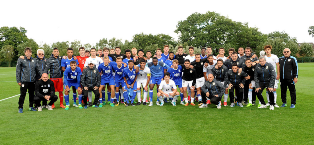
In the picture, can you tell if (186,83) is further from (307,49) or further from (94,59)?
(307,49)

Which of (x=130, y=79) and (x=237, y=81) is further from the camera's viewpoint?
(x=130, y=79)

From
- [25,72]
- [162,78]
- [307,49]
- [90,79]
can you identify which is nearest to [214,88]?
[162,78]

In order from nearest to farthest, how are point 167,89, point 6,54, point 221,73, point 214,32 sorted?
point 221,73 < point 167,89 < point 214,32 < point 6,54

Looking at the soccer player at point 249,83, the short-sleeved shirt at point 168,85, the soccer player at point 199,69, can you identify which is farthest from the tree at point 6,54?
the soccer player at point 249,83

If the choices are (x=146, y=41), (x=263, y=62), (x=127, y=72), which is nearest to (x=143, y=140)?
(x=127, y=72)

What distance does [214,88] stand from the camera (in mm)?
7500

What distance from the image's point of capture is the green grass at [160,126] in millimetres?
4348

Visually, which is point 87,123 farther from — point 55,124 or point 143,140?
point 143,140

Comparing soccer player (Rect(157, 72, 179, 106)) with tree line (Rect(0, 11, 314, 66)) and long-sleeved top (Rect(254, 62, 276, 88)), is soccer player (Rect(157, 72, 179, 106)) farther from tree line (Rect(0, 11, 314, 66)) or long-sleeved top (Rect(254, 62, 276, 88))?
tree line (Rect(0, 11, 314, 66))

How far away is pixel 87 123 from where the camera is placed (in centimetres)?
554

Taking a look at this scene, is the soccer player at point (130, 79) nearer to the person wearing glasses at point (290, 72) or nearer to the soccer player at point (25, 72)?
the soccer player at point (25, 72)

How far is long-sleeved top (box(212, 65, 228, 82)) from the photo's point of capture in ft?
25.0

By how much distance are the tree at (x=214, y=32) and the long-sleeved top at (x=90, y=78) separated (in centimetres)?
3940

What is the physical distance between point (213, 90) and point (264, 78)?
1.62 metres
